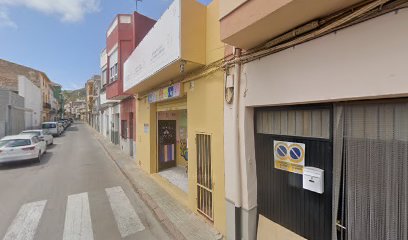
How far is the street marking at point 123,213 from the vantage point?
4781mm

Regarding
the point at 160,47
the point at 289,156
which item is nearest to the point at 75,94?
the point at 160,47

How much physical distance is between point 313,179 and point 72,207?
6.25 meters

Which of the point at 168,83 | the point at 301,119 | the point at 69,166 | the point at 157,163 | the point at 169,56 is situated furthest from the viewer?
the point at 69,166

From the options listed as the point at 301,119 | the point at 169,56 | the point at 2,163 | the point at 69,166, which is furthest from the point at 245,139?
the point at 2,163

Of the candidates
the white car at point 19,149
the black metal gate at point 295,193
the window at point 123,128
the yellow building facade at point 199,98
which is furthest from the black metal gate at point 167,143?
the white car at point 19,149

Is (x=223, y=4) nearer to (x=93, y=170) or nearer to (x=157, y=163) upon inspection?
(x=157, y=163)

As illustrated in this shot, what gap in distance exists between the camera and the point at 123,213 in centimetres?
554

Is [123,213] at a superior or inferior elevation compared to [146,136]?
inferior

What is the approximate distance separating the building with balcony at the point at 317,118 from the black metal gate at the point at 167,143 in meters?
5.58

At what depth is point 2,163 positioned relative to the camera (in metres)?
10.5

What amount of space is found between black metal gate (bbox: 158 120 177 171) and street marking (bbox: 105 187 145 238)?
2.43 meters

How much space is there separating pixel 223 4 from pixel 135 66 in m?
5.45

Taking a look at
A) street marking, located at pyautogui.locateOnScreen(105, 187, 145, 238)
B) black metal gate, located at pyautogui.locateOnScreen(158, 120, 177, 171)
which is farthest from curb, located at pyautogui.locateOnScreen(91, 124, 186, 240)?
black metal gate, located at pyautogui.locateOnScreen(158, 120, 177, 171)

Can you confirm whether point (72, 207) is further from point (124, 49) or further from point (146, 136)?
point (124, 49)
